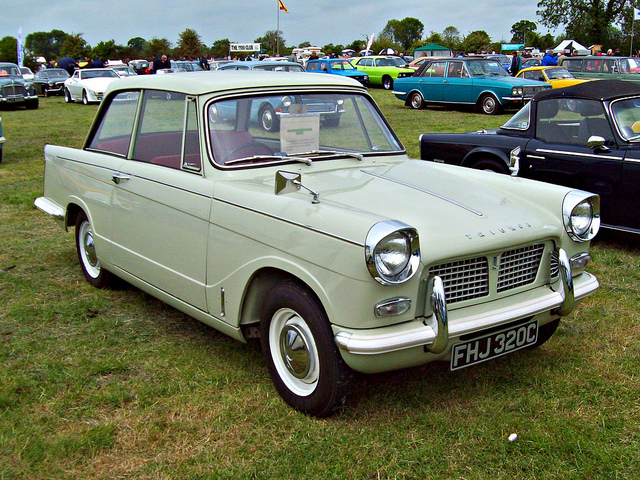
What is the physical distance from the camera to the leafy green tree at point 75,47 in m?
64.6

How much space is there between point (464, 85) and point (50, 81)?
18.0 metres

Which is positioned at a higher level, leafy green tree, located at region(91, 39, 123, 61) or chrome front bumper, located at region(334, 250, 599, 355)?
leafy green tree, located at region(91, 39, 123, 61)

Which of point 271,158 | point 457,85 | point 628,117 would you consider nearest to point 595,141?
point 628,117

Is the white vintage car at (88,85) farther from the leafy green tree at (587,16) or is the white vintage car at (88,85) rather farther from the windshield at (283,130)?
the leafy green tree at (587,16)

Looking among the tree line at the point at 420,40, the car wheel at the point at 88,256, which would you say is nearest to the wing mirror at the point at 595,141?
the car wheel at the point at 88,256

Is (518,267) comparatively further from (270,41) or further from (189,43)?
(270,41)

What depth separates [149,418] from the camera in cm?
318

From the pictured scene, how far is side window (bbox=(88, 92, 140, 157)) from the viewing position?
4.41 meters

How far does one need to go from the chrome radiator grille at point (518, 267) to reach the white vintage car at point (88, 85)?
2079 cm

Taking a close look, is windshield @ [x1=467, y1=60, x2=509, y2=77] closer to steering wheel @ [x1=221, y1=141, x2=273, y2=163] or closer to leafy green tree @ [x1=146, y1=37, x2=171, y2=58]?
steering wheel @ [x1=221, y1=141, x2=273, y2=163]

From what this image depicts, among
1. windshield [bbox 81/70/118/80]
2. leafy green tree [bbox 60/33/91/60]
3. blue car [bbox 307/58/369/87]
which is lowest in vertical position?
windshield [bbox 81/70/118/80]

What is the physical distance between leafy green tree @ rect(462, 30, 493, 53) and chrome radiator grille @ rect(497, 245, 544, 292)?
75125 mm

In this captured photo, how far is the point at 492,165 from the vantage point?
22.3 ft

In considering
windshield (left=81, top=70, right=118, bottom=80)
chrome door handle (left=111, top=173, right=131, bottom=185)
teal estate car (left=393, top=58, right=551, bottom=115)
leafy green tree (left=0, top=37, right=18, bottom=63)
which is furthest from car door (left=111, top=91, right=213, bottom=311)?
leafy green tree (left=0, top=37, right=18, bottom=63)
